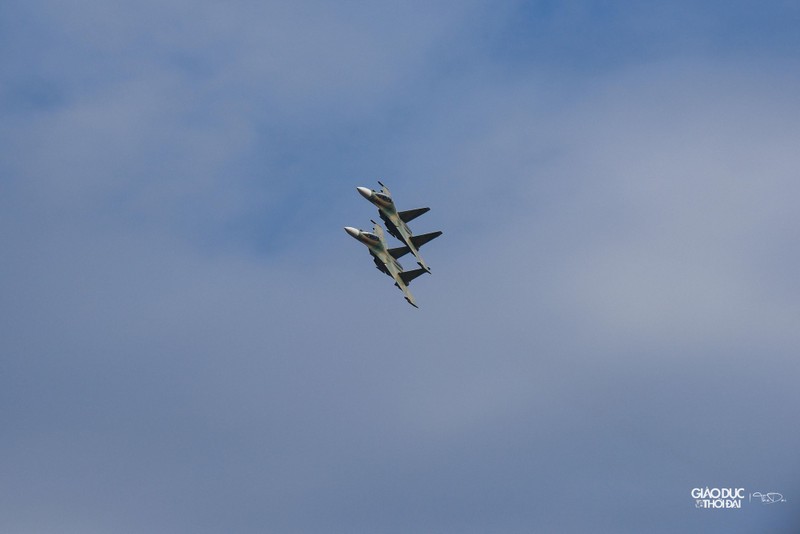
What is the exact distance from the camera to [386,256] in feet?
634

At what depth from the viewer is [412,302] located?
194 metres

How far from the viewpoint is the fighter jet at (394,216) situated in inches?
7539

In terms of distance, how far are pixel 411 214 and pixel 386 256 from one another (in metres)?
10.2

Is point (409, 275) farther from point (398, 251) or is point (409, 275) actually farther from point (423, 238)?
point (423, 238)

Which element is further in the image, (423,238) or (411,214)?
(411,214)

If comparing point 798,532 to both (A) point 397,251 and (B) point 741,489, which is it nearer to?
(B) point 741,489

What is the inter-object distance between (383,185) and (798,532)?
310ft

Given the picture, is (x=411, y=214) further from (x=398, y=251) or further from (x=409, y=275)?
(x=409, y=275)

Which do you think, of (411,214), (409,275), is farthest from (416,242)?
(409,275)

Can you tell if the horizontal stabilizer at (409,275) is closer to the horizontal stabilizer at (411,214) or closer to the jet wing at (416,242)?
the jet wing at (416,242)

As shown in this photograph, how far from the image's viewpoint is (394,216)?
19312 cm

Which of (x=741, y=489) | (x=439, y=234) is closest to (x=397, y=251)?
(x=439, y=234)

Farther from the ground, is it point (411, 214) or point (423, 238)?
point (411, 214)

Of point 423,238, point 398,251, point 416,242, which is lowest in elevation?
point 398,251
